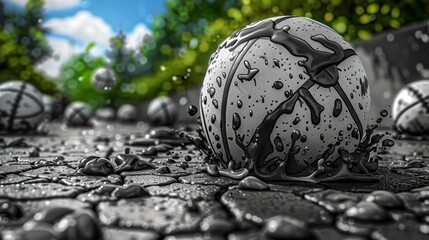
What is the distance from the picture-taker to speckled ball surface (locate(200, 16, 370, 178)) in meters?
3.61

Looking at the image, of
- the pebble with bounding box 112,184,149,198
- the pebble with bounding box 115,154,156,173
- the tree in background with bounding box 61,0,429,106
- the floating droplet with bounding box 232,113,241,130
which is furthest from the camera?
the tree in background with bounding box 61,0,429,106

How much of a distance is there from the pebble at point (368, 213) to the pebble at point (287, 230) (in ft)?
1.39

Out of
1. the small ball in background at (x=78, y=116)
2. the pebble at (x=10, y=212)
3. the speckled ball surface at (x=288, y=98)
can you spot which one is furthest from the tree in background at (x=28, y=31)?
the pebble at (x=10, y=212)

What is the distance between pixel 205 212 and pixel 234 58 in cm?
156

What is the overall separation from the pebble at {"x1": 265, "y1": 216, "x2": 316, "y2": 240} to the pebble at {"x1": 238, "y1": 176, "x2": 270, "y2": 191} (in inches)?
43.3

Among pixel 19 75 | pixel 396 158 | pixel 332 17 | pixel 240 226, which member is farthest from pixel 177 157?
pixel 19 75

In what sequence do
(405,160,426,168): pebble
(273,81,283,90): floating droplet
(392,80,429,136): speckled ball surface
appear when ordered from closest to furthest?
(273,81,283,90): floating droplet
(405,160,426,168): pebble
(392,80,429,136): speckled ball surface

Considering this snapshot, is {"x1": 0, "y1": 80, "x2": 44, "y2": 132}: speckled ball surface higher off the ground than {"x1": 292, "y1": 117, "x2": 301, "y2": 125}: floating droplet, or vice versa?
{"x1": 0, "y1": 80, "x2": 44, "y2": 132}: speckled ball surface

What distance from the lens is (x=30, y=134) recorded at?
9664 millimetres

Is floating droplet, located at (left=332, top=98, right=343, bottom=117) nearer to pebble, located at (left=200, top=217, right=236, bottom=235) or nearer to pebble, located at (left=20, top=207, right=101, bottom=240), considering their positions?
pebble, located at (left=200, top=217, right=236, bottom=235)

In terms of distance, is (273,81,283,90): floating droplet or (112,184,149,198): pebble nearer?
(112,184,149,198): pebble

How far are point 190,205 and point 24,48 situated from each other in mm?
24637

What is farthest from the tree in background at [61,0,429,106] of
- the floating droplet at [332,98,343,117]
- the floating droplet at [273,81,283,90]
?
the floating droplet at [332,98,343,117]

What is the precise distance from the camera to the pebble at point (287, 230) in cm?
209
